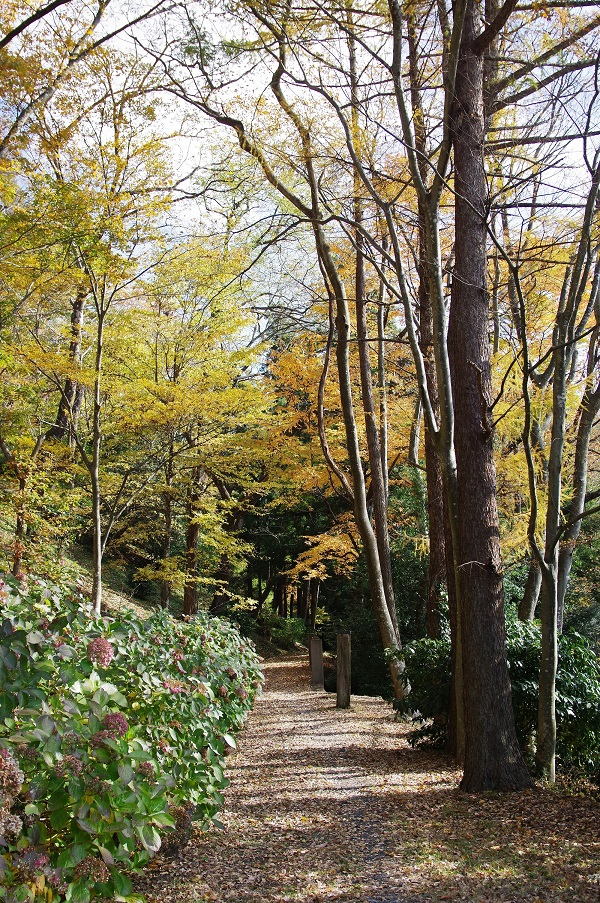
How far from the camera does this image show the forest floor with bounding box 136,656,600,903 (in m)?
3.10

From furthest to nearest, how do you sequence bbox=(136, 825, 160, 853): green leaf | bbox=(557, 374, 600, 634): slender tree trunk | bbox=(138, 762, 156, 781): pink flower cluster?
bbox=(557, 374, 600, 634): slender tree trunk < bbox=(138, 762, 156, 781): pink flower cluster < bbox=(136, 825, 160, 853): green leaf

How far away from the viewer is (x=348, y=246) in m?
11.0

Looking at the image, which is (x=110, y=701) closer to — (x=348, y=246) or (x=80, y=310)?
(x=348, y=246)

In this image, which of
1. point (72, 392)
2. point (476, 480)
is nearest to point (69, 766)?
point (476, 480)

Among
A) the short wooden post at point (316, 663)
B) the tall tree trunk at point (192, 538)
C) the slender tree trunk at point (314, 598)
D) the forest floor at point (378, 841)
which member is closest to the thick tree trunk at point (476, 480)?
the forest floor at point (378, 841)

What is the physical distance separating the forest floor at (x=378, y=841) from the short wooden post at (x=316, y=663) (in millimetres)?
6292

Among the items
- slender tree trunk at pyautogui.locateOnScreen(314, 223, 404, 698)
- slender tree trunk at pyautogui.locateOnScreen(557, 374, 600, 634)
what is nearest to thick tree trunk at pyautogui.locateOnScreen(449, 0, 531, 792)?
slender tree trunk at pyautogui.locateOnScreen(557, 374, 600, 634)

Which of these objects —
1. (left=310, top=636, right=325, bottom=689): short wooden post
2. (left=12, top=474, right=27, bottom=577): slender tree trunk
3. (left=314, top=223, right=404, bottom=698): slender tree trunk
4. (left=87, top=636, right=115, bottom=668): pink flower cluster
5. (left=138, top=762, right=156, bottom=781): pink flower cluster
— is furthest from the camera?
(left=310, top=636, right=325, bottom=689): short wooden post

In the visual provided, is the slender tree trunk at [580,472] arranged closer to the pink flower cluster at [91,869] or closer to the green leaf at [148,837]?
the green leaf at [148,837]

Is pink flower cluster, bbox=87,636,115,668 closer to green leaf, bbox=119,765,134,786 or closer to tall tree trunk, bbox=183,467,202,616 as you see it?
green leaf, bbox=119,765,134,786

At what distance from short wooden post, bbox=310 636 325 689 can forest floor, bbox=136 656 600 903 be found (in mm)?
6292

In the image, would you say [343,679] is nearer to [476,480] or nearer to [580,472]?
[580,472]

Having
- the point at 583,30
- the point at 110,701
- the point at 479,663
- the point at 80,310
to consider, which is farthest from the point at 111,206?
the point at 110,701

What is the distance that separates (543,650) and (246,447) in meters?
8.79
